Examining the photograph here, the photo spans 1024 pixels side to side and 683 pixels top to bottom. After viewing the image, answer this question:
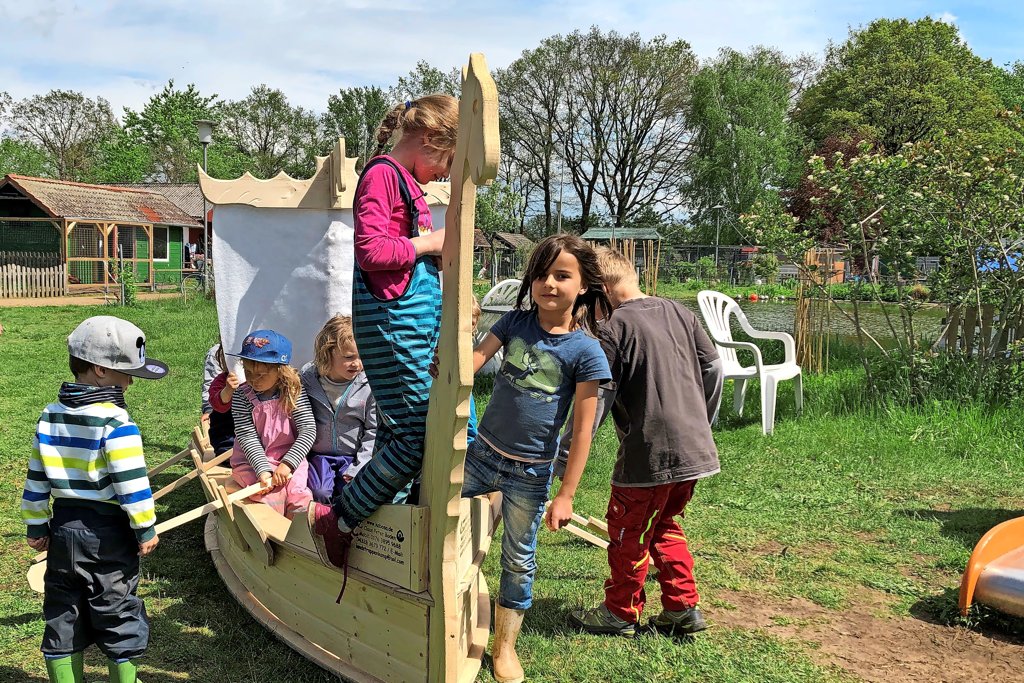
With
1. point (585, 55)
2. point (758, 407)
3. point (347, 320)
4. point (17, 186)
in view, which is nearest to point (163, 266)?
point (17, 186)

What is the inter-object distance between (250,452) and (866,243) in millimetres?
6475

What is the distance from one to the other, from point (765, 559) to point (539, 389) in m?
2.36

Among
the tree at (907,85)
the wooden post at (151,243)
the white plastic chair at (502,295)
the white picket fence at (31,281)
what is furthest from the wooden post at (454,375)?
the tree at (907,85)

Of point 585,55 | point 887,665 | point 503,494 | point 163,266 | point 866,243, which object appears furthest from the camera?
point 585,55

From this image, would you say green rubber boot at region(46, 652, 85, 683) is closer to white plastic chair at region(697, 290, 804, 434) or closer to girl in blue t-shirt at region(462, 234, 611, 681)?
girl in blue t-shirt at region(462, 234, 611, 681)

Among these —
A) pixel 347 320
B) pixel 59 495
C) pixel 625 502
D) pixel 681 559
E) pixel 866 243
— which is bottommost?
pixel 681 559

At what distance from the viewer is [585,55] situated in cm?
4503

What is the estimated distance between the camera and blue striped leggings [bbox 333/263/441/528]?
2.58 meters

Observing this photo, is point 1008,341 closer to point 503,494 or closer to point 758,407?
point 758,407

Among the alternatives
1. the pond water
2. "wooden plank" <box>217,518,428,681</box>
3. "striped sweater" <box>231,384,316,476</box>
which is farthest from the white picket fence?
"wooden plank" <box>217,518,428,681</box>

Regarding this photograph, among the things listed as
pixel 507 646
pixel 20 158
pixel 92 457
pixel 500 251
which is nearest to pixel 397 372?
pixel 92 457

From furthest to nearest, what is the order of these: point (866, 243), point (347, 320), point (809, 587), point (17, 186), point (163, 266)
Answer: point (163, 266) → point (17, 186) → point (866, 243) → point (809, 587) → point (347, 320)

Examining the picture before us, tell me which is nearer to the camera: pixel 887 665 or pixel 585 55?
pixel 887 665

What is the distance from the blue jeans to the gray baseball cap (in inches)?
46.2
